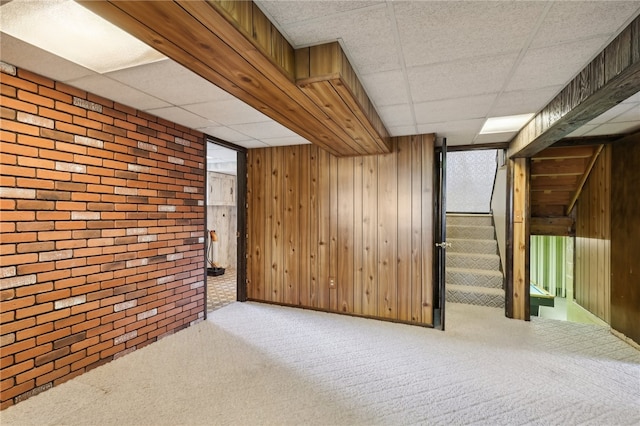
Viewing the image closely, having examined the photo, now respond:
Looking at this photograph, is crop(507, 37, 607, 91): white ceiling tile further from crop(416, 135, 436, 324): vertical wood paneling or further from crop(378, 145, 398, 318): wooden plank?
crop(378, 145, 398, 318): wooden plank

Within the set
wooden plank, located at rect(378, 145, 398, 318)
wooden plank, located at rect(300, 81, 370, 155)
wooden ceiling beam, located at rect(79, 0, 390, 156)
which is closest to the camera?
wooden ceiling beam, located at rect(79, 0, 390, 156)

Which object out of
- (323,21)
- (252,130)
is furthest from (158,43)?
(252,130)

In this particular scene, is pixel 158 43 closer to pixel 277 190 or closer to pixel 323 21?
pixel 323 21

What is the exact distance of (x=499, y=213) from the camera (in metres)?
4.65

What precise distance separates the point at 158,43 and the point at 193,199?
7.52 feet

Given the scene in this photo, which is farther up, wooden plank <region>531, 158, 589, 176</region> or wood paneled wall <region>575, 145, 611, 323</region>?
wooden plank <region>531, 158, 589, 176</region>

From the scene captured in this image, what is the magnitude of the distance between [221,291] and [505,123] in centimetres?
448

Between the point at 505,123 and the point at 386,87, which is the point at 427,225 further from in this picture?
the point at 386,87

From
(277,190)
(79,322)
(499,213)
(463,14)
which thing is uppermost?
(463,14)

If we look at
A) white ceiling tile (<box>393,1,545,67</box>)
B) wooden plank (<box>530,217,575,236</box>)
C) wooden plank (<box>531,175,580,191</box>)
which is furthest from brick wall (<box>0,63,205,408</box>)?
wooden plank (<box>530,217,575,236</box>)

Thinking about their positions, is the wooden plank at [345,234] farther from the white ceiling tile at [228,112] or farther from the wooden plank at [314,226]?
the white ceiling tile at [228,112]

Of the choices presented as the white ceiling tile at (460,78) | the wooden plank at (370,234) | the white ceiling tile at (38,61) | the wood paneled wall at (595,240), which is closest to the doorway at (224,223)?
the white ceiling tile at (38,61)

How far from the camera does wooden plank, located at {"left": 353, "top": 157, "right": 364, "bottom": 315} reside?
3.69 meters

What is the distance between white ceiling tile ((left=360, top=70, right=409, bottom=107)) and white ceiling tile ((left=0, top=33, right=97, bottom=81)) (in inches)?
74.7
